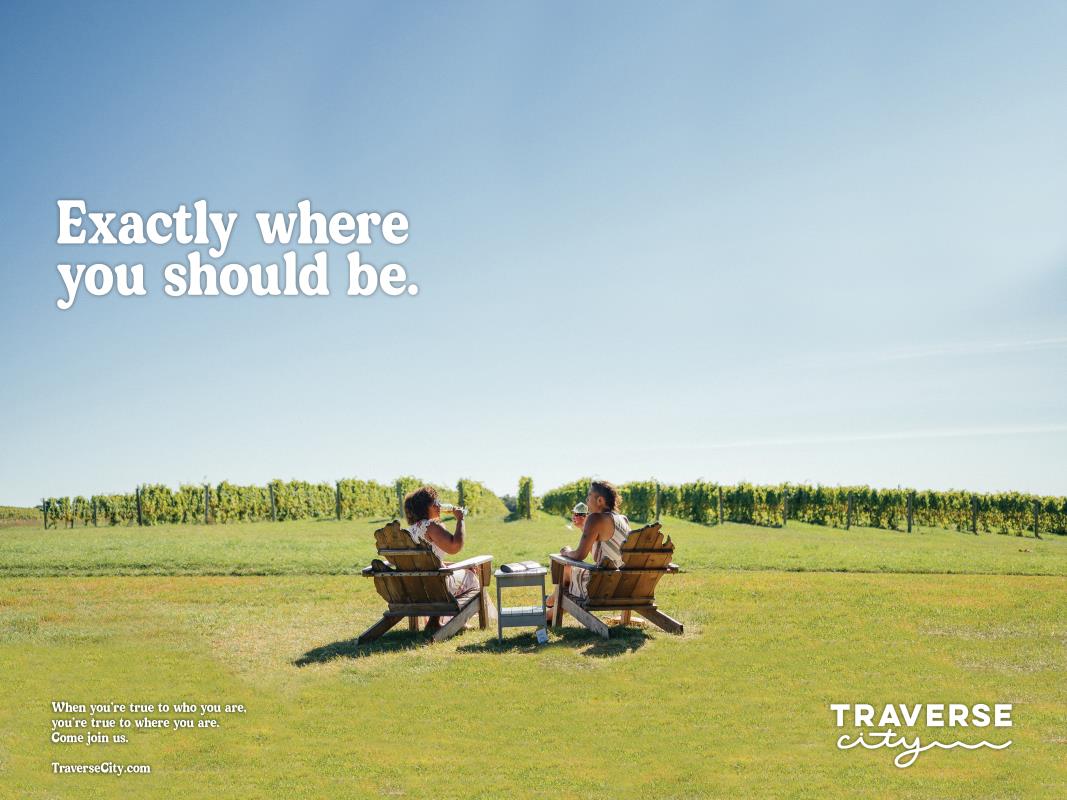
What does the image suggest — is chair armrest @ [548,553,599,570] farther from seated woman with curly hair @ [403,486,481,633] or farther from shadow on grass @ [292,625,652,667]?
seated woman with curly hair @ [403,486,481,633]

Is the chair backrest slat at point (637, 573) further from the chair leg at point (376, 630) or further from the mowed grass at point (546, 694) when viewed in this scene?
the chair leg at point (376, 630)

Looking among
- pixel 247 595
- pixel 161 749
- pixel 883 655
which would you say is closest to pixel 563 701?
pixel 161 749

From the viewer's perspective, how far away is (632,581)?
859 cm

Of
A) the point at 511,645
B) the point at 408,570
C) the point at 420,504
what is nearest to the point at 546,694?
the point at 511,645

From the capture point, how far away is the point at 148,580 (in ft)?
45.3

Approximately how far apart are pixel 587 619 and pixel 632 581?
0.60m

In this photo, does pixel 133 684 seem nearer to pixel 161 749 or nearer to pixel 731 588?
pixel 161 749

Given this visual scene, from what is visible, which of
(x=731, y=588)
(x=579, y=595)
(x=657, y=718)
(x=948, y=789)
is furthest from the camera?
(x=731, y=588)

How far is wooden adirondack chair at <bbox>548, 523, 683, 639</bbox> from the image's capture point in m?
8.30

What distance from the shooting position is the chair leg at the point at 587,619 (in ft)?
27.6

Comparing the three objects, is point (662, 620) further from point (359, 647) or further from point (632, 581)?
point (359, 647)

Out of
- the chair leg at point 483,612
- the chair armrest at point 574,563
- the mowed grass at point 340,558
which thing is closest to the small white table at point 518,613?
the chair armrest at point 574,563

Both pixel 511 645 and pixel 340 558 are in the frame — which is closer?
pixel 511 645

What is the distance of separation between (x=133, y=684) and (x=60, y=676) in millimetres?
887
